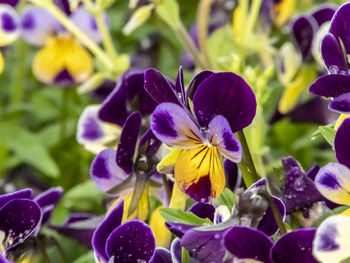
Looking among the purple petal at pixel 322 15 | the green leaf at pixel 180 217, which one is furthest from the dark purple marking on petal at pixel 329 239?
the purple petal at pixel 322 15

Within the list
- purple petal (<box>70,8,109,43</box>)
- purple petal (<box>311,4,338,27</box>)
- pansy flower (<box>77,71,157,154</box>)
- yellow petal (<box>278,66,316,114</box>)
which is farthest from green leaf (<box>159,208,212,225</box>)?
purple petal (<box>70,8,109,43</box>)

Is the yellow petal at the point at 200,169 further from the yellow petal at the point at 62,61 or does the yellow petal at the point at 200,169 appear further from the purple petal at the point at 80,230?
the yellow petal at the point at 62,61

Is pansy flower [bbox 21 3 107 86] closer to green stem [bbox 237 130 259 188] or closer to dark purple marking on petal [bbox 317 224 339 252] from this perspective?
green stem [bbox 237 130 259 188]

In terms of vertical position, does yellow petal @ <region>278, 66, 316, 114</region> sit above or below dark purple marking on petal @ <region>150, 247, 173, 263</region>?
below

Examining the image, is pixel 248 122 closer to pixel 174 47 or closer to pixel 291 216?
pixel 291 216

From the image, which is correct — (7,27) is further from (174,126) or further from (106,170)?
(174,126)

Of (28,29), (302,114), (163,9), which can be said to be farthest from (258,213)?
(28,29)

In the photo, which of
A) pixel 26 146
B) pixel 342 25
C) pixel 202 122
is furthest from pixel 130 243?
pixel 26 146
